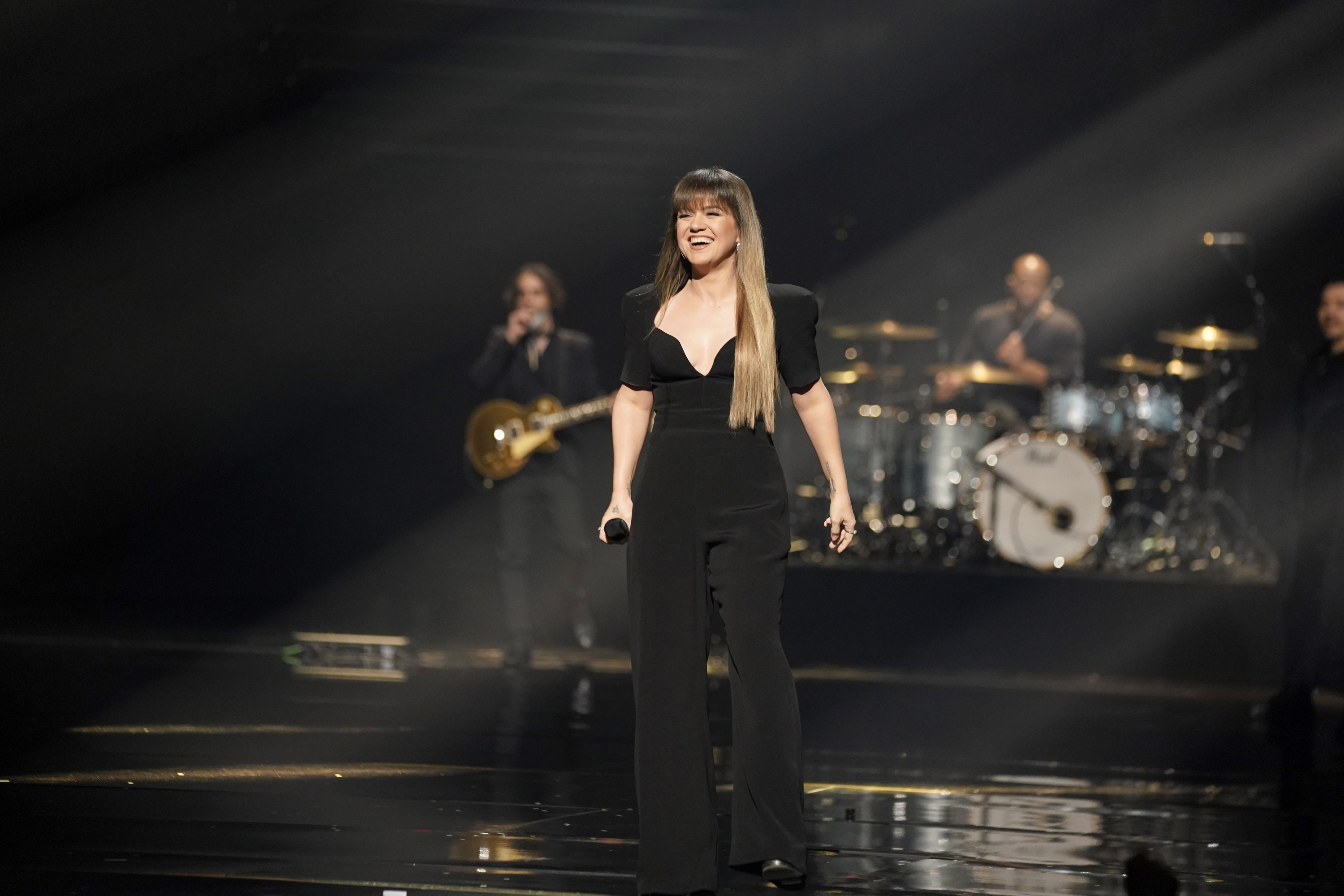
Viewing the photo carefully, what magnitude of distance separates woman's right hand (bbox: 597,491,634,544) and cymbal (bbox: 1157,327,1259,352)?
23.9ft

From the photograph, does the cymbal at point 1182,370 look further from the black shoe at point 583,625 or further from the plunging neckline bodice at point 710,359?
the plunging neckline bodice at point 710,359

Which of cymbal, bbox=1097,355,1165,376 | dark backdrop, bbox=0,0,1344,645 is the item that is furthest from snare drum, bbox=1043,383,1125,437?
dark backdrop, bbox=0,0,1344,645

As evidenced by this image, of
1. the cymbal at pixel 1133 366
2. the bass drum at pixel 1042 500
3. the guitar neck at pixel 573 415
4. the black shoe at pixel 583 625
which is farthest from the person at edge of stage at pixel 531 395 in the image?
the cymbal at pixel 1133 366

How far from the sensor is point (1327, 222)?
37.4ft

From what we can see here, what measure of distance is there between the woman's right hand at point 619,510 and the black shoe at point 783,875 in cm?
84

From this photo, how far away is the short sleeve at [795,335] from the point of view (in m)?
3.50

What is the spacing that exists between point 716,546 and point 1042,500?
6.07 m

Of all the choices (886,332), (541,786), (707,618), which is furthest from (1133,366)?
(707,618)

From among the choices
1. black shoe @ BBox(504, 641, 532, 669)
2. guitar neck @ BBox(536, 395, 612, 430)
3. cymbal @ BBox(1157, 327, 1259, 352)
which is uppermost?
cymbal @ BBox(1157, 327, 1259, 352)

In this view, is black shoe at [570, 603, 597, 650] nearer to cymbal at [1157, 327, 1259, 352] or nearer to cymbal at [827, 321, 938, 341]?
cymbal at [827, 321, 938, 341]

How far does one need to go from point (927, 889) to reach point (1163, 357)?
9433 millimetres

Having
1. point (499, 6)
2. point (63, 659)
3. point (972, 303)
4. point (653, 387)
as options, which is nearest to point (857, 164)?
point (972, 303)

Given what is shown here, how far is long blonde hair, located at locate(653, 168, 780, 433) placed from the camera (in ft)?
11.1

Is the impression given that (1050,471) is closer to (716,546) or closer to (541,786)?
(541,786)
